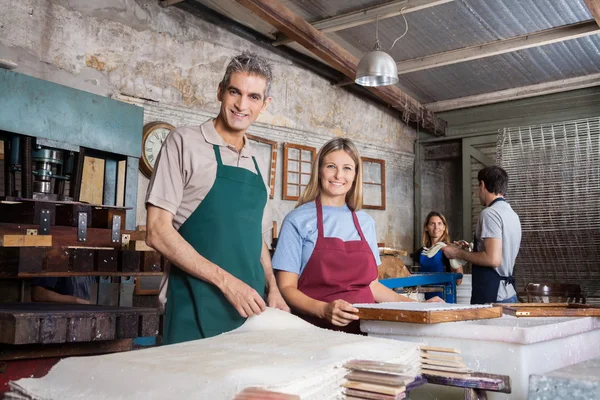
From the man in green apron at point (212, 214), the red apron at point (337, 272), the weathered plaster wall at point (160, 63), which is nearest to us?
the man in green apron at point (212, 214)

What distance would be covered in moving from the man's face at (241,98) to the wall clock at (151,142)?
4.50m

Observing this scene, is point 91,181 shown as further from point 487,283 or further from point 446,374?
point 446,374

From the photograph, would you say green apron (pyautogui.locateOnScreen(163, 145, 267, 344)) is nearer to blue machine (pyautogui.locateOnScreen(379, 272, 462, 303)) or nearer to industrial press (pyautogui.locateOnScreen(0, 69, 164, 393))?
industrial press (pyautogui.locateOnScreen(0, 69, 164, 393))

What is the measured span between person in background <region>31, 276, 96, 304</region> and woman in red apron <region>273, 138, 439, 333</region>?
1273 millimetres

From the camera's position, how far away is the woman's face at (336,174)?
252 cm

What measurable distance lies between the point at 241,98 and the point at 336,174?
0.58m

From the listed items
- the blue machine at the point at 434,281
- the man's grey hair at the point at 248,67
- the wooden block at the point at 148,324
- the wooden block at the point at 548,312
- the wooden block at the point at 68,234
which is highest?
the man's grey hair at the point at 248,67

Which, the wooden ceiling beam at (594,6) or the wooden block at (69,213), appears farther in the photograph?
the wooden ceiling beam at (594,6)

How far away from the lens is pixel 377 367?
0.94 meters

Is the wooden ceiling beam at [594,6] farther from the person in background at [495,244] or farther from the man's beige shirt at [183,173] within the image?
the man's beige shirt at [183,173]

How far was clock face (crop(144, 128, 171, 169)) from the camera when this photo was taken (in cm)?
662

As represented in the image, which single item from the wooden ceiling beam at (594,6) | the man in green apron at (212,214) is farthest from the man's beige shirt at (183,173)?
the wooden ceiling beam at (594,6)

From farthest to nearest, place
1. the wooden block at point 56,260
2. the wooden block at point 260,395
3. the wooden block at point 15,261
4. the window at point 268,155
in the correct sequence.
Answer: the window at point 268,155 < the wooden block at point 56,260 < the wooden block at point 15,261 < the wooden block at point 260,395

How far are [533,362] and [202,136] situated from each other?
4.42 feet
